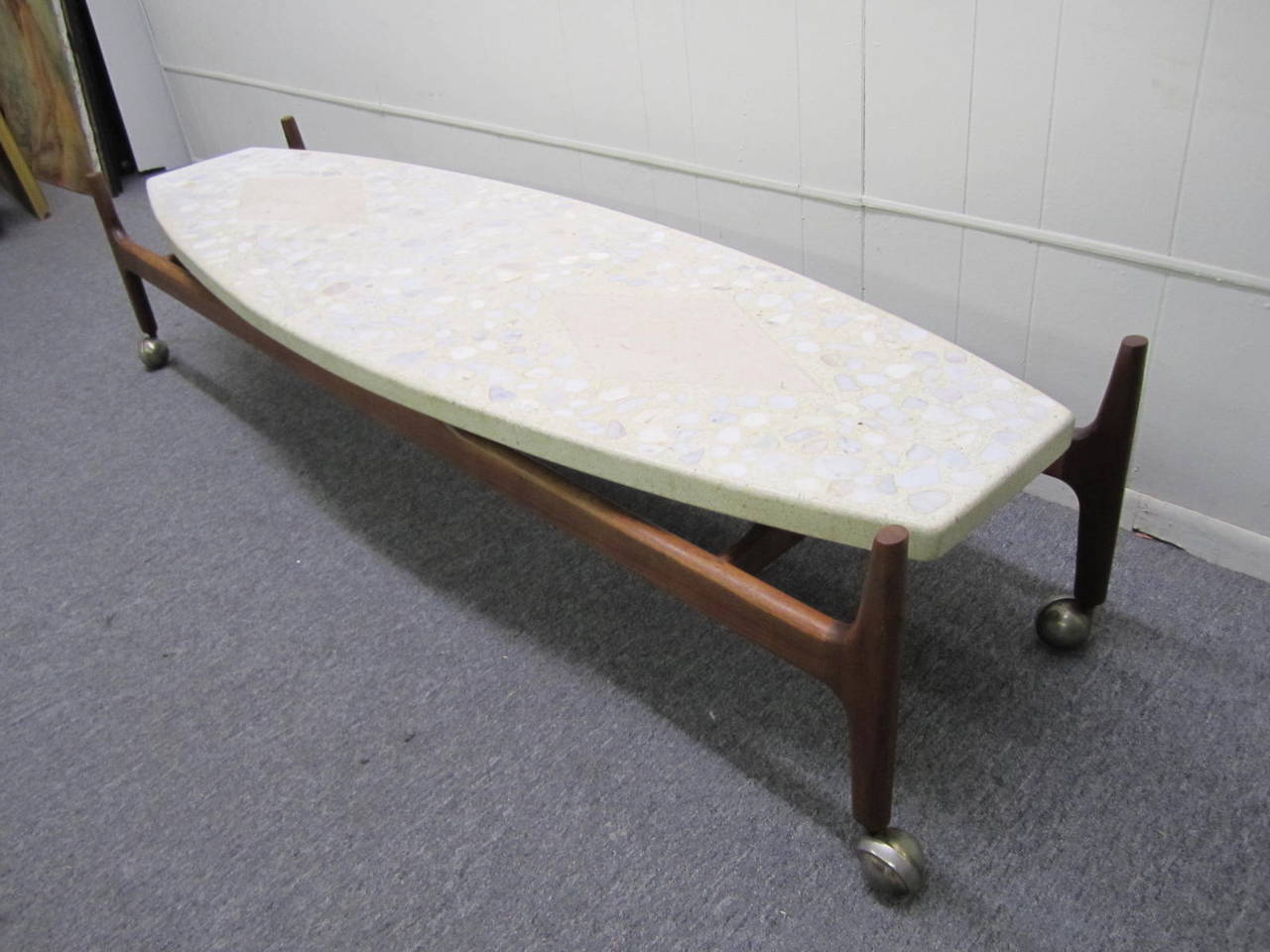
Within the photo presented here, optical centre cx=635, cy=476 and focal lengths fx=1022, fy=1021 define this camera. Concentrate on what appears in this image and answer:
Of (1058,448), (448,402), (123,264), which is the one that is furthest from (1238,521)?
(123,264)

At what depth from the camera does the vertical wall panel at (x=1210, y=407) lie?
3.95 feet

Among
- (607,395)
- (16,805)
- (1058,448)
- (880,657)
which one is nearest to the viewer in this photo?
(880,657)

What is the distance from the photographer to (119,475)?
6.01 ft

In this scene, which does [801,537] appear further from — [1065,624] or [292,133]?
[292,133]

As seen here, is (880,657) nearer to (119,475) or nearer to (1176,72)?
(1176,72)

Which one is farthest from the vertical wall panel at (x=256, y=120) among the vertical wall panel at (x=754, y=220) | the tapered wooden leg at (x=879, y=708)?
the tapered wooden leg at (x=879, y=708)

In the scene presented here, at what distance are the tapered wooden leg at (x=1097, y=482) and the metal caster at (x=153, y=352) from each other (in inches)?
71.3

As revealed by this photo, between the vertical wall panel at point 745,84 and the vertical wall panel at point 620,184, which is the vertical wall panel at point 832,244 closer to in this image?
the vertical wall panel at point 745,84

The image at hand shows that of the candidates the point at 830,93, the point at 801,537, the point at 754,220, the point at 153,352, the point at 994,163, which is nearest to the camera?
the point at 801,537

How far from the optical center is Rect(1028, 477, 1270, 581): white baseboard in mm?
1308

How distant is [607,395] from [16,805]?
862 mm

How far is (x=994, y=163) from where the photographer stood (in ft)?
4.34

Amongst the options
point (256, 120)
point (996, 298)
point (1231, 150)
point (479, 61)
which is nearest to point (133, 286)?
point (479, 61)

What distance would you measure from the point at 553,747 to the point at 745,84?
40.3 inches
